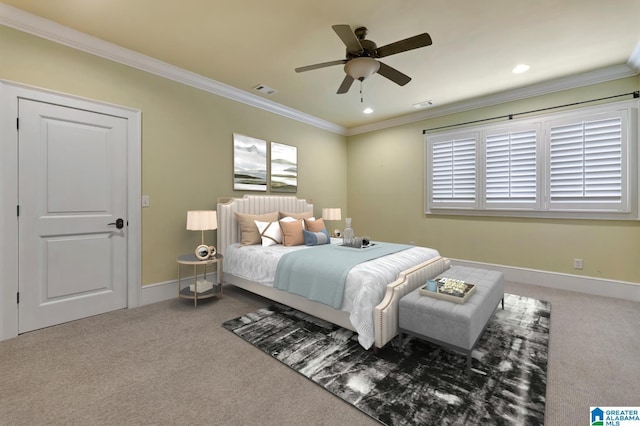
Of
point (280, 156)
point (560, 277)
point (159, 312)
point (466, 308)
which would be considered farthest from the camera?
point (280, 156)

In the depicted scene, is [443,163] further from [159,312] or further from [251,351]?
[159,312]

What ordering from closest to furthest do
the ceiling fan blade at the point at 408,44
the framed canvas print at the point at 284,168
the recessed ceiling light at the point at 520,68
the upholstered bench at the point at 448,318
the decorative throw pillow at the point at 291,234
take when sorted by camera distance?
1. the upholstered bench at the point at 448,318
2. the ceiling fan blade at the point at 408,44
3. the recessed ceiling light at the point at 520,68
4. the decorative throw pillow at the point at 291,234
5. the framed canvas print at the point at 284,168

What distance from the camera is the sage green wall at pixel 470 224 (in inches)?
140

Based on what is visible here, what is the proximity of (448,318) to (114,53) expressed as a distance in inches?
167

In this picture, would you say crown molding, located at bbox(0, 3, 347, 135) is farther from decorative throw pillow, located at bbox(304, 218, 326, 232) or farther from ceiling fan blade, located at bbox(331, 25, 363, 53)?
ceiling fan blade, located at bbox(331, 25, 363, 53)

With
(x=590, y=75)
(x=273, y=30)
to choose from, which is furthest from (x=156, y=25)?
(x=590, y=75)

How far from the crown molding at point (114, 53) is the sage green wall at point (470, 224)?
2.35m

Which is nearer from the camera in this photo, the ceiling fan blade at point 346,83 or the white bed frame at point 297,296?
the white bed frame at point 297,296

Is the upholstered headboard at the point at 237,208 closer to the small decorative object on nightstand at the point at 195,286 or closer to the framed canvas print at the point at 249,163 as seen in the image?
the framed canvas print at the point at 249,163

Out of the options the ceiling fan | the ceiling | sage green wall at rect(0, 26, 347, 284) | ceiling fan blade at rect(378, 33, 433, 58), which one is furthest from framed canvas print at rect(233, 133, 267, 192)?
ceiling fan blade at rect(378, 33, 433, 58)

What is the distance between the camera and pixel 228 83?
3.93 m

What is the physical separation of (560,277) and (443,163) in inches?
94.7

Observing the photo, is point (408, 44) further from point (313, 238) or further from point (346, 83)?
point (313, 238)

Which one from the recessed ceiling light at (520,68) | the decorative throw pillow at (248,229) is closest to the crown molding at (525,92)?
the recessed ceiling light at (520,68)
